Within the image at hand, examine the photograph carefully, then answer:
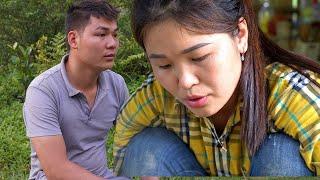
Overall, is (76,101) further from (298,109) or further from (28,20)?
(298,109)

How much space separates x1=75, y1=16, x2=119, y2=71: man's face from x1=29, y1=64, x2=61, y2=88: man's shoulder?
0.21 feet

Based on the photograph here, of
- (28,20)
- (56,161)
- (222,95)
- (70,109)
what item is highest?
(28,20)

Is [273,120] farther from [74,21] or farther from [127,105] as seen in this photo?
[74,21]

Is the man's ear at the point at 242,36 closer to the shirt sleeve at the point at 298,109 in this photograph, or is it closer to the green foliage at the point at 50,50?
the shirt sleeve at the point at 298,109

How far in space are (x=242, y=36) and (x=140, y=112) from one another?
1.08 ft

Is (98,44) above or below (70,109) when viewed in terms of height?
above

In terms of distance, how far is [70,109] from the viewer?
Result: 147cm

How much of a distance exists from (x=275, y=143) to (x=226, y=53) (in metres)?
0.25

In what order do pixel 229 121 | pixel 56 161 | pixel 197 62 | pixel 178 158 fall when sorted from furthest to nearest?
pixel 56 161, pixel 178 158, pixel 229 121, pixel 197 62

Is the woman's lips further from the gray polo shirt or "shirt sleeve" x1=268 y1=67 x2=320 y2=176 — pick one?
the gray polo shirt

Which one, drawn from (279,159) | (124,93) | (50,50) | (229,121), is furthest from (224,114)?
(50,50)

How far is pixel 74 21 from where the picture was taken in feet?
4.68

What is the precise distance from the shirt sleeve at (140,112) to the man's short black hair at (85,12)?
0.66 ft

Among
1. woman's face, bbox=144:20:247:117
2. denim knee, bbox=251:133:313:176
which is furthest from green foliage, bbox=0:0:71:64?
denim knee, bbox=251:133:313:176
